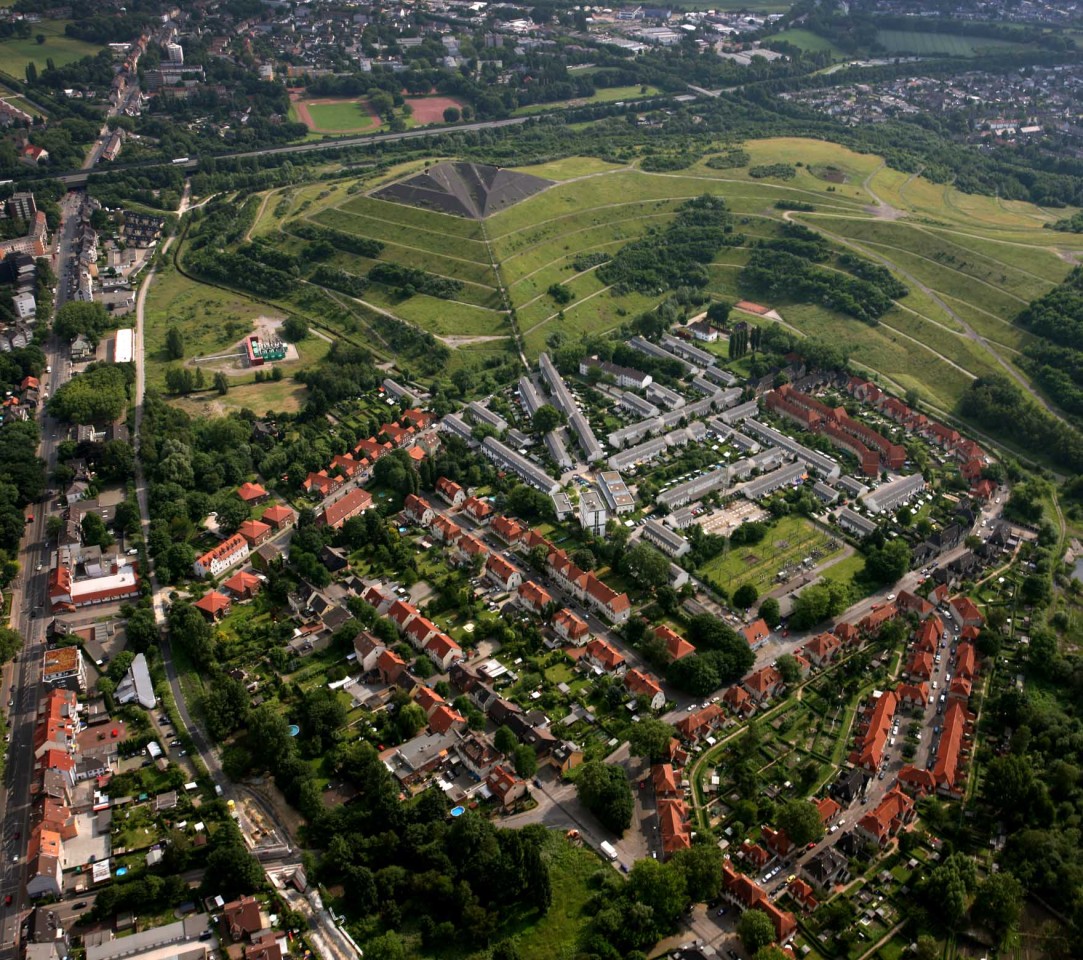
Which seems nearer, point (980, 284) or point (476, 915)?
point (476, 915)

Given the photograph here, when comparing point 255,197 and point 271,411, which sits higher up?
point 255,197

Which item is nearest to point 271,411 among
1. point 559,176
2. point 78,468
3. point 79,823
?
point 78,468

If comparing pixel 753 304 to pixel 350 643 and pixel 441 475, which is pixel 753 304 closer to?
pixel 441 475

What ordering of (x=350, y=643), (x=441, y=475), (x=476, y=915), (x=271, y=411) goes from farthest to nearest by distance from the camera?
(x=271, y=411), (x=441, y=475), (x=350, y=643), (x=476, y=915)

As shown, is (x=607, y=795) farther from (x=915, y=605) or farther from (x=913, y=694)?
(x=915, y=605)

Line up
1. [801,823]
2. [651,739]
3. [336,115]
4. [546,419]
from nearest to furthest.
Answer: [801,823] → [651,739] → [546,419] → [336,115]

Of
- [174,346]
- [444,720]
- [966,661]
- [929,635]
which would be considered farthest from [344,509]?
[966,661]

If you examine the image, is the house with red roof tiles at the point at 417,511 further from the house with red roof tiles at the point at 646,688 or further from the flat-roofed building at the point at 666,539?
the house with red roof tiles at the point at 646,688
